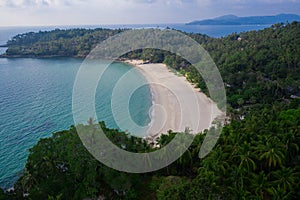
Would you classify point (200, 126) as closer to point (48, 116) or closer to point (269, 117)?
point (269, 117)

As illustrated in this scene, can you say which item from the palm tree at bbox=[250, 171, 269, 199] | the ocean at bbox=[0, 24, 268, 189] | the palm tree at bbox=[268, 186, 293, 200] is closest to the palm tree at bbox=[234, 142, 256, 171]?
the palm tree at bbox=[250, 171, 269, 199]

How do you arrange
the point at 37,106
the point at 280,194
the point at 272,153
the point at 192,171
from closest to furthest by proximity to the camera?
1. the point at 280,194
2. the point at 272,153
3. the point at 192,171
4. the point at 37,106

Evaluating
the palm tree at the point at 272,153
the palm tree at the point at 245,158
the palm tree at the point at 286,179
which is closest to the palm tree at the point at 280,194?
the palm tree at the point at 286,179

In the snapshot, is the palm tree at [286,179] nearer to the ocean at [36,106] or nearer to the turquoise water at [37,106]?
the ocean at [36,106]

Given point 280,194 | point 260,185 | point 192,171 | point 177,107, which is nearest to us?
point 280,194

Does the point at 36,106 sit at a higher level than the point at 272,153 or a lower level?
lower

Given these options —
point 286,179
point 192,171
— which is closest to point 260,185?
point 286,179

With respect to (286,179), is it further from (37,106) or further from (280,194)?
(37,106)
